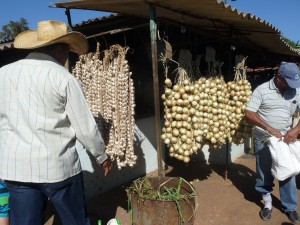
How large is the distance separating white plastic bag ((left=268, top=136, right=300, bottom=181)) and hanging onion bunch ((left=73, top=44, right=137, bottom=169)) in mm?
1672

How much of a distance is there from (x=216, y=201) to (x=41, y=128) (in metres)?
3.22

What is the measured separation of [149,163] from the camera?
5.47m

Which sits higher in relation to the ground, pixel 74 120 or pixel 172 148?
pixel 74 120

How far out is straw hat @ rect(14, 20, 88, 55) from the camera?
7.66ft

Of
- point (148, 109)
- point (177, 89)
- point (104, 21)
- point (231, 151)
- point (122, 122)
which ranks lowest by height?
point (231, 151)

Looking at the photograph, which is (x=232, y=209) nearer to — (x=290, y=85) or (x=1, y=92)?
(x=290, y=85)

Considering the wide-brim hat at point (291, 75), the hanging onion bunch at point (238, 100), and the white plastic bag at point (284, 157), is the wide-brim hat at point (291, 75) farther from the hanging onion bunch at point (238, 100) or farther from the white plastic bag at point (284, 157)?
the hanging onion bunch at point (238, 100)

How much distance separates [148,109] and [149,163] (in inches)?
38.3

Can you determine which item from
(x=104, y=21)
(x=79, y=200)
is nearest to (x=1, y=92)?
(x=79, y=200)

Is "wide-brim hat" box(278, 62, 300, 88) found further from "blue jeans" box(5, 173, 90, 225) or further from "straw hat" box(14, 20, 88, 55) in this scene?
"blue jeans" box(5, 173, 90, 225)

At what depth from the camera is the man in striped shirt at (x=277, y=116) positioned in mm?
3553

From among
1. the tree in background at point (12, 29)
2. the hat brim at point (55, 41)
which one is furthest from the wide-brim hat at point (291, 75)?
the tree in background at point (12, 29)

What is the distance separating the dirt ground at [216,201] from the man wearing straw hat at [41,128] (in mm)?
1737

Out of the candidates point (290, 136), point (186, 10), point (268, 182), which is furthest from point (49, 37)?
point (268, 182)
